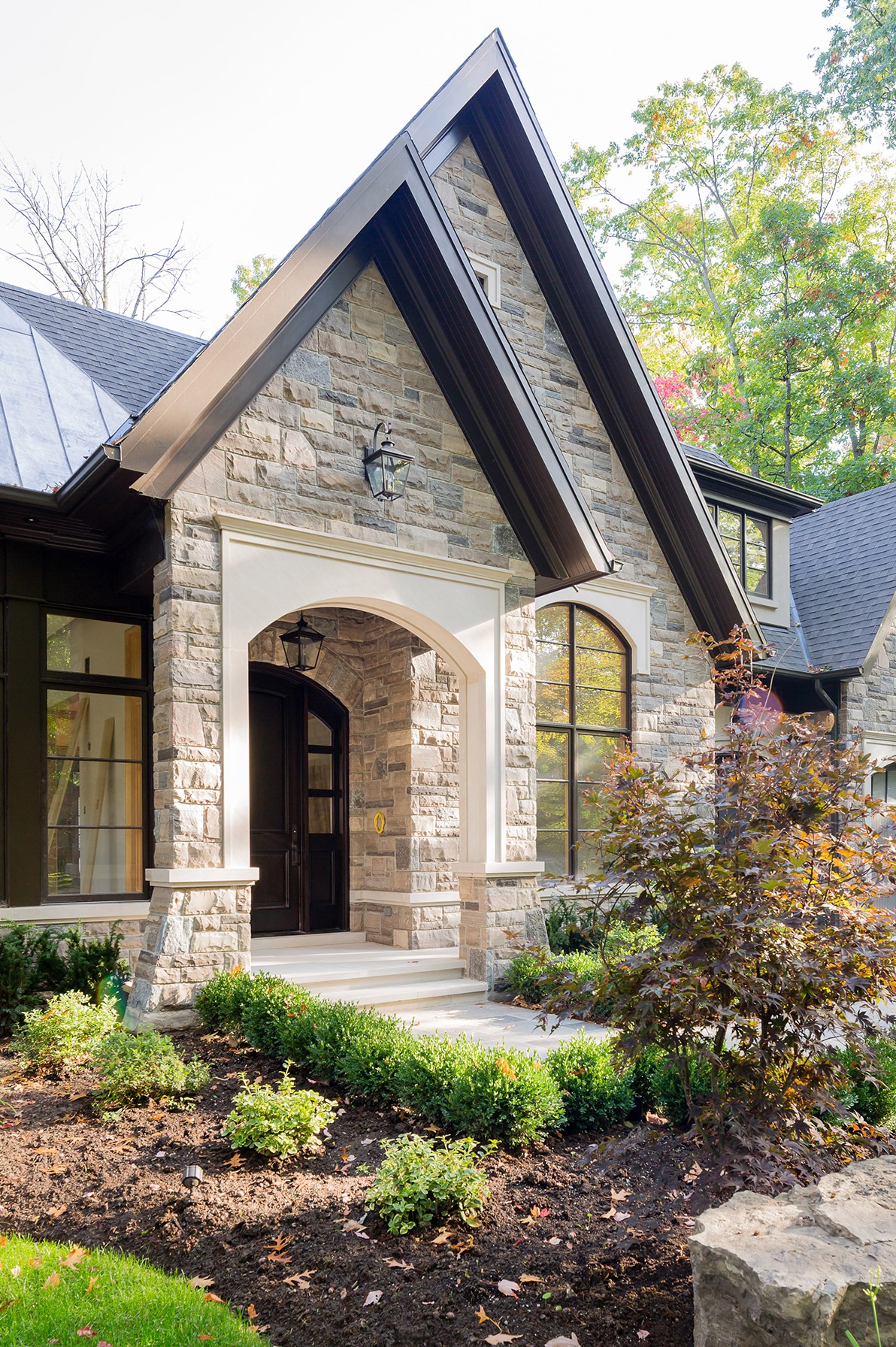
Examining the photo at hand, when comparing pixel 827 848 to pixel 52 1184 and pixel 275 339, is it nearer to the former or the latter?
pixel 52 1184

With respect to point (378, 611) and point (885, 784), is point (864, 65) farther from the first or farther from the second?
point (378, 611)

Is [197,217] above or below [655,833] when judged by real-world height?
above

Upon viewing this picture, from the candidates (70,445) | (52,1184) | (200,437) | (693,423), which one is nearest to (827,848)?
(52,1184)

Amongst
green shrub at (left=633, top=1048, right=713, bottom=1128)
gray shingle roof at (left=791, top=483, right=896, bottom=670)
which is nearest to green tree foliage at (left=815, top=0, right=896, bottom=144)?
gray shingle roof at (left=791, top=483, right=896, bottom=670)

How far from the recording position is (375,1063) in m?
5.02

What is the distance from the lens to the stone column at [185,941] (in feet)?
19.8

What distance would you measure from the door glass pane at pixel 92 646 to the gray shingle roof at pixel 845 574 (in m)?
9.56

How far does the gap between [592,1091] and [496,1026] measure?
188 cm

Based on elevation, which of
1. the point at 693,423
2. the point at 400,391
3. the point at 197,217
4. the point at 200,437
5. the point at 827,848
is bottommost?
the point at 827,848

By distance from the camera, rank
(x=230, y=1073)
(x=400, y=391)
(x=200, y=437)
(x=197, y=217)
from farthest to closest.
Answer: (x=197, y=217) < (x=400, y=391) < (x=200, y=437) < (x=230, y=1073)

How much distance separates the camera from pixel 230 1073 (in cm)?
545

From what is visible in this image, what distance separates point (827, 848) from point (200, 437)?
4.67 metres

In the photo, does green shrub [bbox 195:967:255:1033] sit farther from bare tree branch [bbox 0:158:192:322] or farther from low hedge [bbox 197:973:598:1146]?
bare tree branch [bbox 0:158:192:322]

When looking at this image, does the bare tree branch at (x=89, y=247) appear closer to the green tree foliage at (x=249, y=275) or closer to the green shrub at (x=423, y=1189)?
the green tree foliage at (x=249, y=275)
